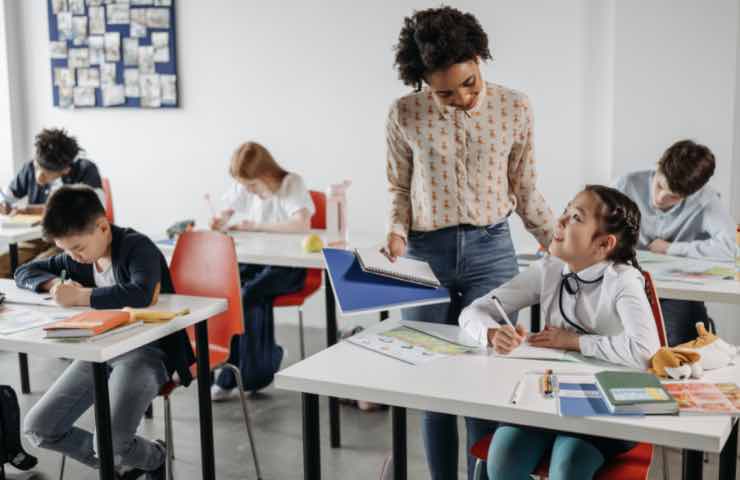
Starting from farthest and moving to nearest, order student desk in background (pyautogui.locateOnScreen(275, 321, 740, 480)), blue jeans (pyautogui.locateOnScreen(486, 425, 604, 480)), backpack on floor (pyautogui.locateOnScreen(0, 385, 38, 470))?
backpack on floor (pyautogui.locateOnScreen(0, 385, 38, 470)) → blue jeans (pyautogui.locateOnScreen(486, 425, 604, 480)) → student desk in background (pyautogui.locateOnScreen(275, 321, 740, 480))

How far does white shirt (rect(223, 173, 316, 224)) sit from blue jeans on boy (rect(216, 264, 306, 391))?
1.17 ft

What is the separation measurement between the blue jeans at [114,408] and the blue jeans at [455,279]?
2.57ft

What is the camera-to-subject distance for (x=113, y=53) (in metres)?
5.44

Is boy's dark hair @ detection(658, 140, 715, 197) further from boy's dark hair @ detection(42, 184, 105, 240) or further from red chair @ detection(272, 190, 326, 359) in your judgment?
boy's dark hair @ detection(42, 184, 105, 240)

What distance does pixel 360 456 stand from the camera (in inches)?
124

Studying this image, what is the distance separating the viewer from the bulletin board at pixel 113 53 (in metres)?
5.27

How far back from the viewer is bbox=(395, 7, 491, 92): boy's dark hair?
215cm

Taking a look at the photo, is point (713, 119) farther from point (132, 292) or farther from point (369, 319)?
point (132, 292)

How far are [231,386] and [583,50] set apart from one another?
Answer: 7.65 feet

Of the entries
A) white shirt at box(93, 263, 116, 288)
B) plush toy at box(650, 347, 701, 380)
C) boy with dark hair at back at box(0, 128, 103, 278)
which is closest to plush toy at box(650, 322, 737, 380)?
plush toy at box(650, 347, 701, 380)

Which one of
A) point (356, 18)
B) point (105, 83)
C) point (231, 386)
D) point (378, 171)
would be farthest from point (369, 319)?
point (105, 83)

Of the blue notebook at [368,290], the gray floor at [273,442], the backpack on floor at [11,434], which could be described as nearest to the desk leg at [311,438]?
the blue notebook at [368,290]

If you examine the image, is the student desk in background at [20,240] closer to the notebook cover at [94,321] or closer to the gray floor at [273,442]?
the gray floor at [273,442]

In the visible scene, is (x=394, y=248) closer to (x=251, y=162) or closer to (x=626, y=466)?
(x=626, y=466)
